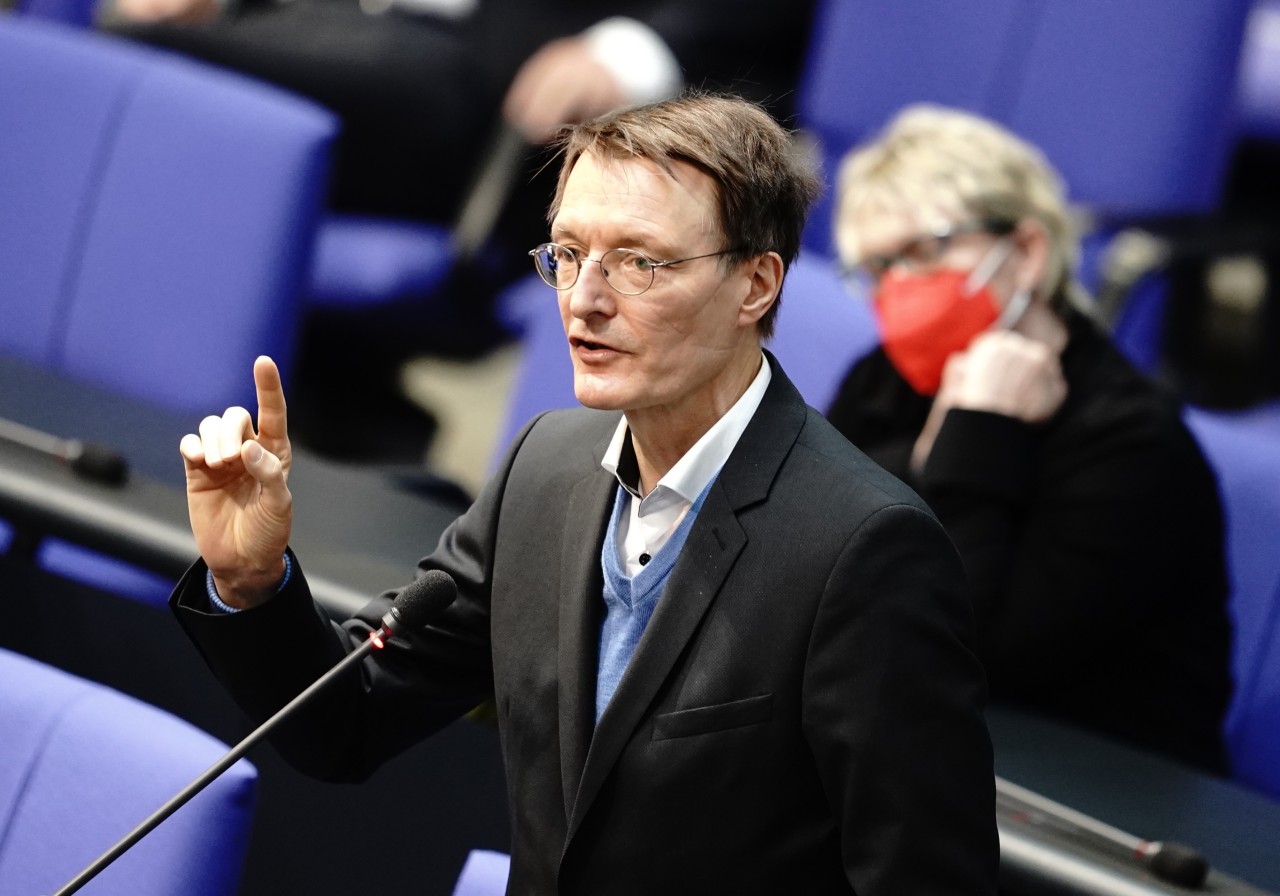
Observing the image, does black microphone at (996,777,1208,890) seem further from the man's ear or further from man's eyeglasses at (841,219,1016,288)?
man's eyeglasses at (841,219,1016,288)

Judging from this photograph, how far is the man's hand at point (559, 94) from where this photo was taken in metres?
2.85

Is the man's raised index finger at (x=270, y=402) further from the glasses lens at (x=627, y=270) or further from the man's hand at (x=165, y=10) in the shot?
the man's hand at (x=165, y=10)

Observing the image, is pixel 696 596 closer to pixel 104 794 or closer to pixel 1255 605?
pixel 104 794

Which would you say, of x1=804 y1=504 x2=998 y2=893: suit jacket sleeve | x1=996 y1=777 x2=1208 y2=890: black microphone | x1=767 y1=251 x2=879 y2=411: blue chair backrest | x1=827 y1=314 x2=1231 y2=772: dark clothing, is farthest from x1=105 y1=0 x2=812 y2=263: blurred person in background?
x1=804 y1=504 x2=998 y2=893: suit jacket sleeve

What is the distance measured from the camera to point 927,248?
74.4 inches

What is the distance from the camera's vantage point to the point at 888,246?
191cm

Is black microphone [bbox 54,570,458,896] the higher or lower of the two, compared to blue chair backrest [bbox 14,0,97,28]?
lower

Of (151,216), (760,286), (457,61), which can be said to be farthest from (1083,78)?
(760,286)

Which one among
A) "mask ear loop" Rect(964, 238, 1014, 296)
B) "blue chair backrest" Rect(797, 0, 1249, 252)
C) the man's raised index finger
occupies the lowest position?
the man's raised index finger

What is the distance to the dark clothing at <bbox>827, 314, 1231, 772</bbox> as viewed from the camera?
5.49 ft

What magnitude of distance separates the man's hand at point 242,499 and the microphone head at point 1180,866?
2.23 feet

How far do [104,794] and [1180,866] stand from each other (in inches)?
29.9

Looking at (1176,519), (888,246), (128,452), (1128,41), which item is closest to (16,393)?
(128,452)

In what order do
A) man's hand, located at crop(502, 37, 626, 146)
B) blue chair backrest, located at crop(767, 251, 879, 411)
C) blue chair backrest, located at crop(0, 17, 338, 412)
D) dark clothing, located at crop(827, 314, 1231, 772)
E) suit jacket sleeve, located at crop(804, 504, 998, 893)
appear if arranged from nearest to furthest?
suit jacket sleeve, located at crop(804, 504, 998, 893) → dark clothing, located at crop(827, 314, 1231, 772) → blue chair backrest, located at crop(767, 251, 879, 411) → blue chair backrest, located at crop(0, 17, 338, 412) → man's hand, located at crop(502, 37, 626, 146)
